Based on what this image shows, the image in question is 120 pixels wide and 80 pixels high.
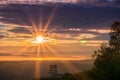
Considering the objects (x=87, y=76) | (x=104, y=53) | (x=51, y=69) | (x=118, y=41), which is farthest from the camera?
(x=51, y=69)

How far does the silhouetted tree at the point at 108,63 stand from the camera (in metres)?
127

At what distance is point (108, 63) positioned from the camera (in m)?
130

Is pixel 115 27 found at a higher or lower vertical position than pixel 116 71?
higher

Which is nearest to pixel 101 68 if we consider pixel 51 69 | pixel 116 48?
pixel 116 48

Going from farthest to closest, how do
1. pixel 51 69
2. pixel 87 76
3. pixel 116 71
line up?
pixel 51 69 → pixel 87 76 → pixel 116 71

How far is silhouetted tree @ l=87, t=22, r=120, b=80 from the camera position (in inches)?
4985

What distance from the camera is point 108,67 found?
12850cm

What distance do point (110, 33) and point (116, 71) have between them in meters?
38.8

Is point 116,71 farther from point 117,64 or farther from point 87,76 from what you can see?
point 87,76

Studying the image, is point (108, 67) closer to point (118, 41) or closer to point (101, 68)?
point (101, 68)

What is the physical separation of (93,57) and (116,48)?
23.0ft

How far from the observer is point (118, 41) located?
15950cm

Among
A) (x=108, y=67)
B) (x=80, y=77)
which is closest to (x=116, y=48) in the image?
(x=80, y=77)

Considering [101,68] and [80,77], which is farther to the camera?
[80,77]
